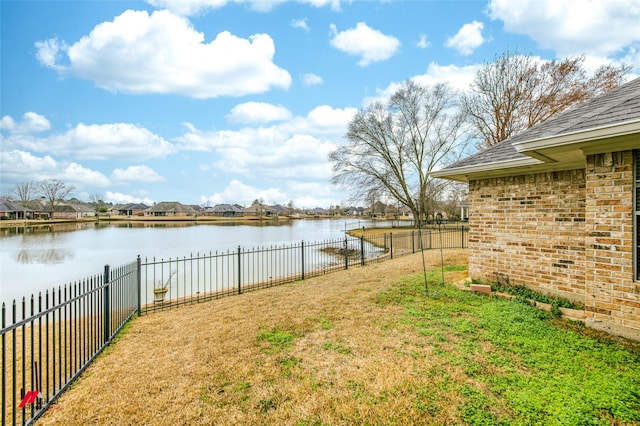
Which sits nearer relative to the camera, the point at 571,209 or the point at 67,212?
the point at 571,209

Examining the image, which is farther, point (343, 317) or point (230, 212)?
point (230, 212)

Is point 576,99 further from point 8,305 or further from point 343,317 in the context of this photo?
point 8,305

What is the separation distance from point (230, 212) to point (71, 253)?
75.8 m

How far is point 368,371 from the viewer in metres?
3.40

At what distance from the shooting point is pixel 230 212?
92812 mm

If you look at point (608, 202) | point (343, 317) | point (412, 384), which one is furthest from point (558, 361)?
point (343, 317)

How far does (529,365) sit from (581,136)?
3082mm

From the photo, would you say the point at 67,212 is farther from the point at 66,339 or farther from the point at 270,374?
the point at 270,374

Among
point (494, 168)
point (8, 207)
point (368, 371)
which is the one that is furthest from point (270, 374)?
point (8, 207)

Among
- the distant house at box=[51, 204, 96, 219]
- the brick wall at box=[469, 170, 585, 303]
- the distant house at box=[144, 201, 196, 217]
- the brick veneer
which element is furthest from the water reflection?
the distant house at box=[51, 204, 96, 219]

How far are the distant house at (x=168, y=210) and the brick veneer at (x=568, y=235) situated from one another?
86328 mm

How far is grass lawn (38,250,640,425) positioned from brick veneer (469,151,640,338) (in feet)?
2.17

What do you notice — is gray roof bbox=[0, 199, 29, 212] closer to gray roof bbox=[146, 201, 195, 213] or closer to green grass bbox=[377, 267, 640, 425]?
gray roof bbox=[146, 201, 195, 213]

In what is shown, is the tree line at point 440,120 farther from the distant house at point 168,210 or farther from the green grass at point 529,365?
the distant house at point 168,210
